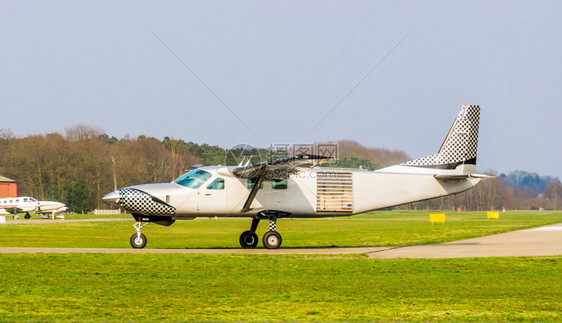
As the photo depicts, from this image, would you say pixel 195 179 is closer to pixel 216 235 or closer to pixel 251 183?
pixel 251 183

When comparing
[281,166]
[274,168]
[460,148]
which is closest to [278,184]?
[274,168]

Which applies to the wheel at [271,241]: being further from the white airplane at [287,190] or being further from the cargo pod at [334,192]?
the cargo pod at [334,192]

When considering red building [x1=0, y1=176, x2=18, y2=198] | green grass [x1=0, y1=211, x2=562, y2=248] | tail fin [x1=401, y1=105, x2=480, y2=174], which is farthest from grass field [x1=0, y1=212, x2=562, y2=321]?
red building [x1=0, y1=176, x2=18, y2=198]

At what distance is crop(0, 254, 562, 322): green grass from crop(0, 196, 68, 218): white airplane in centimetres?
5568

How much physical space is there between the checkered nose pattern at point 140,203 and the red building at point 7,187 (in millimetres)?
82460

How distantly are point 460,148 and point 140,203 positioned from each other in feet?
41.5

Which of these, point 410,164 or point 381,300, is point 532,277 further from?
point 410,164

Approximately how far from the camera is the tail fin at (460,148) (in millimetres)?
25031

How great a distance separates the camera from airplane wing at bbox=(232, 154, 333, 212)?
2056 centimetres

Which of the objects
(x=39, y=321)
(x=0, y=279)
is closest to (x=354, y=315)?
(x=39, y=321)

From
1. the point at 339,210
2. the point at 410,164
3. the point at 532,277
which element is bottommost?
the point at 532,277

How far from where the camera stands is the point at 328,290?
43.0ft

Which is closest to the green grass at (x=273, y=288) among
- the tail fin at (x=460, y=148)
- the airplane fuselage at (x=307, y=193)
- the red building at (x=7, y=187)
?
the airplane fuselage at (x=307, y=193)

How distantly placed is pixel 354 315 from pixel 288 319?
1149 mm
